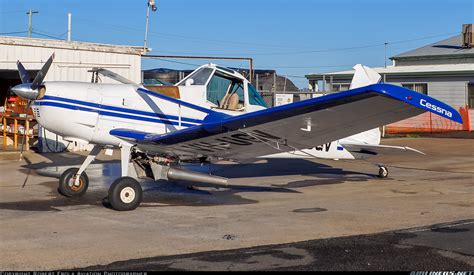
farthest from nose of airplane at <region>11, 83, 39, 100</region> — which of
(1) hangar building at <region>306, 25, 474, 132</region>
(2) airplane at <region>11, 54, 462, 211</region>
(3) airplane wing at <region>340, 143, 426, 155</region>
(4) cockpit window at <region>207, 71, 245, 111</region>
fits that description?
(1) hangar building at <region>306, 25, 474, 132</region>

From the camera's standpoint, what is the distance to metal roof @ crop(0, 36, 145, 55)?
64.6 ft

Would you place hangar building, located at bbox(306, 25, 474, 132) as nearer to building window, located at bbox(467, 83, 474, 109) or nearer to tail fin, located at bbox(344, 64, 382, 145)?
building window, located at bbox(467, 83, 474, 109)

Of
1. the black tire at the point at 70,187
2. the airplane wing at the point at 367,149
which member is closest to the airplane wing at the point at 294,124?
the black tire at the point at 70,187

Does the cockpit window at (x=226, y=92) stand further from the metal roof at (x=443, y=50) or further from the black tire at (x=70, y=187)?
the metal roof at (x=443, y=50)

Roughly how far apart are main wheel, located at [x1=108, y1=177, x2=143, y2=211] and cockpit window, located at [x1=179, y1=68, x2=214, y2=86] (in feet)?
7.71

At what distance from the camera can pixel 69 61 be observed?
2069cm

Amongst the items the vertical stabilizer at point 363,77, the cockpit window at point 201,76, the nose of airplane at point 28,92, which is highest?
the vertical stabilizer at point 363,77

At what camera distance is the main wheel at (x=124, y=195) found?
31.0 ft

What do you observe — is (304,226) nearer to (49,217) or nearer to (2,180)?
(49,217)

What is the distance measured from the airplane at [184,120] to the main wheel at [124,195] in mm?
15

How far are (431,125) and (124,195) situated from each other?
26834mm

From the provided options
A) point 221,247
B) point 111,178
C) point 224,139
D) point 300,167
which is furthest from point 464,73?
point 221,247

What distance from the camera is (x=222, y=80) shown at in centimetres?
1133

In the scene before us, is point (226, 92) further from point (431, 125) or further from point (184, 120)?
point (431, 125)
